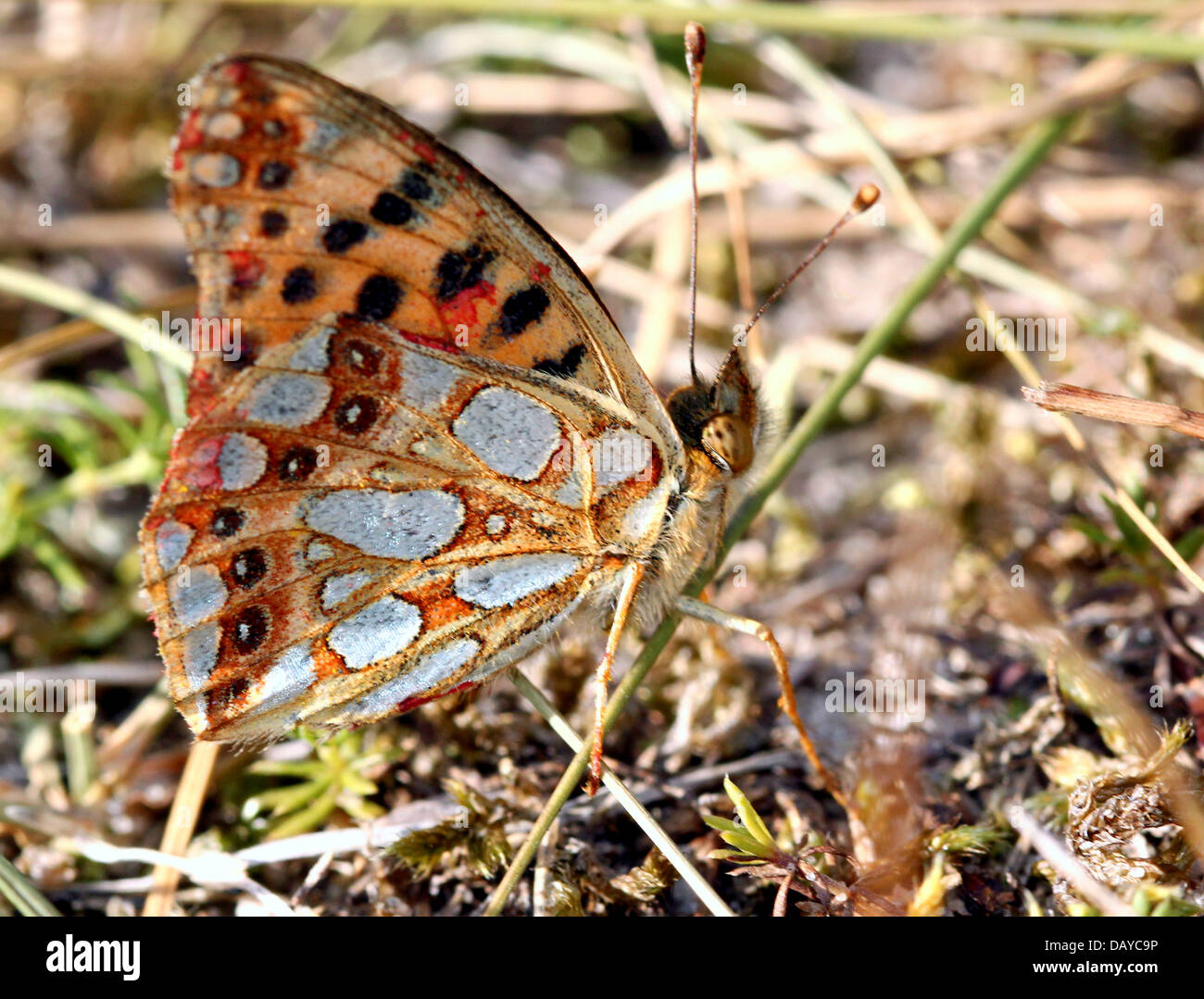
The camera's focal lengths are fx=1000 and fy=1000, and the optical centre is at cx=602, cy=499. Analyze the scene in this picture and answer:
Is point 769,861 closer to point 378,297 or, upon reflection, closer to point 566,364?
point 566,364

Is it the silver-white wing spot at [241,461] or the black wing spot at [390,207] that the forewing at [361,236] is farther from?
the silver-white wing spot at [241,461]

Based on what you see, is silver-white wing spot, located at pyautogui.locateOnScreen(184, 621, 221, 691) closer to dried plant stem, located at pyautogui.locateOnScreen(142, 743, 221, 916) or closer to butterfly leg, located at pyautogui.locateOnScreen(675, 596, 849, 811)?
dried plant stem, located at pyautogui.locateOnScreen(142, 743, 221, 916)

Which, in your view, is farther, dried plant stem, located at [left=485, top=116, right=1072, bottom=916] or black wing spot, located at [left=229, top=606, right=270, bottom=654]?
black wing spot, located at [left=229, top=606, right=270, bottom=654]

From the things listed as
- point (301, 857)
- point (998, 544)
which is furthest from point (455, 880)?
point (998, 544)

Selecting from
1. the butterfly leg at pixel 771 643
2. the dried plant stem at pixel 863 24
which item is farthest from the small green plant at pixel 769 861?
the dried plant stem at pixel 863 24

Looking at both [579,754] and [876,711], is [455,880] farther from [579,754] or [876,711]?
[876,711]

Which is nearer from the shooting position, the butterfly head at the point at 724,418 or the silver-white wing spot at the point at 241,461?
the silver-white wing spot at the point at 241,461

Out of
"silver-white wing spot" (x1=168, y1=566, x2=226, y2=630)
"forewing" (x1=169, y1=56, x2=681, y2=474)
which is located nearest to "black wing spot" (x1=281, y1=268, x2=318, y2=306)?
"forewing" (x1=169, y1=56, x2=681, y2=474)
